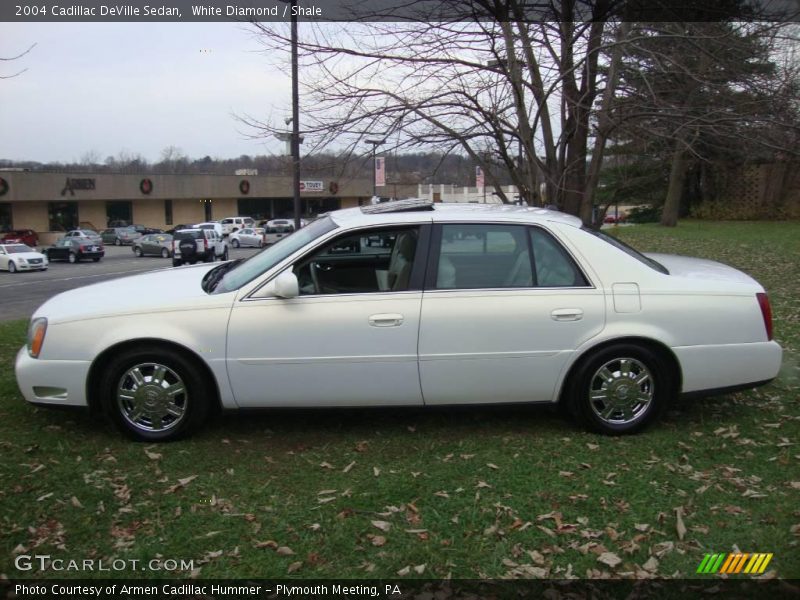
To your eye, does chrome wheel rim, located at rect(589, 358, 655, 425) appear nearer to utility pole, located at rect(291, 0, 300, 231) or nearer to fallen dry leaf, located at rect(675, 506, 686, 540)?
fallen dry leaf, located at rect(675, 506, 686, 540)

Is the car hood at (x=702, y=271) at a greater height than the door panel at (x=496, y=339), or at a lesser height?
greater

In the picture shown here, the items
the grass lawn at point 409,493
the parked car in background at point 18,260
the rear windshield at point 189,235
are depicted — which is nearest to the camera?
the grass lawn at point 409,493

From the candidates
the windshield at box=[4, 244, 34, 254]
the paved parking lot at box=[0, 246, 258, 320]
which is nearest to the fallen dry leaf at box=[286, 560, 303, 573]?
the paved parking lot at box=[0, 246, 258, 320]

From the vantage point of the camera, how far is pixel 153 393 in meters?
4.41

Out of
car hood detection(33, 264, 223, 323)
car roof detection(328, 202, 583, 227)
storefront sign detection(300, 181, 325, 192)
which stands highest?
storefront sign detection(300, 181, 325, 192)

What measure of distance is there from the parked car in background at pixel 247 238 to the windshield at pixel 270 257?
42.9 meters

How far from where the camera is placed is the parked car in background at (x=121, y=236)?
Result: 54.6 meters

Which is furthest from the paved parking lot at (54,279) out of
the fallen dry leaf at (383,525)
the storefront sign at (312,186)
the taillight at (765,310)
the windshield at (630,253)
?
the taillight at (765,310)

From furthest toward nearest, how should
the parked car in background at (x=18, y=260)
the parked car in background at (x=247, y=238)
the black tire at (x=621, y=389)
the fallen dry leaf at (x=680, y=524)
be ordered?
the parked car in background at (x=247, y=238), the parked car in background at (x=18, y=260), the black tire at (x=621, y=389), the fallen dry leaf at (x=680, y=524)

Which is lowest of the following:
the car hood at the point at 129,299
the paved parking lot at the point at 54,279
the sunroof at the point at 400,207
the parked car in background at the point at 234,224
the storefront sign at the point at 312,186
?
the paved parking lot at the point at 54,279

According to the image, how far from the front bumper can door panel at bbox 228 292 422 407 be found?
971mm

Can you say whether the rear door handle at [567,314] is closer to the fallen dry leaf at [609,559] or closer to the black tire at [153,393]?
the fallen dry leaf at [609,559]

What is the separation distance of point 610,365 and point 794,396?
6.71 ft

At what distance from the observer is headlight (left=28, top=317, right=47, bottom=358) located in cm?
443
